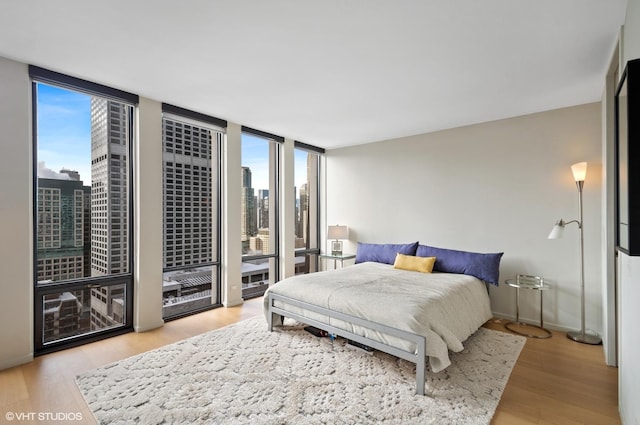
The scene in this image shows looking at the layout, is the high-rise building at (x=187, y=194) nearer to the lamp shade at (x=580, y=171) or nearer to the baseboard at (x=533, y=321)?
the baseboard at (x=533, y=321)

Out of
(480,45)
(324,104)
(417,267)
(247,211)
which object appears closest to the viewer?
(480,45)

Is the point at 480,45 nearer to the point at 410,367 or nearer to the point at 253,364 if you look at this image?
the point at 410,367

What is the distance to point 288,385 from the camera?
2.46m

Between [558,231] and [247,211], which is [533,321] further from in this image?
[247,211]

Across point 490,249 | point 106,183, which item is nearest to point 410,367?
point 490,249

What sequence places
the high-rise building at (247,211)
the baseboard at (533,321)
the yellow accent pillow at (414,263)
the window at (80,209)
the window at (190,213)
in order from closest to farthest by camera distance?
1. the window at (80,209)
2. the baseboard at (533,321)
3. the window at (190,213)
4. the yellow accent pillow at (414,263)
5. the high-rise building at (247,211)

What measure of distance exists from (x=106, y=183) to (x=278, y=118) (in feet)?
7.18

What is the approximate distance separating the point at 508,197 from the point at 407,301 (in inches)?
93.3

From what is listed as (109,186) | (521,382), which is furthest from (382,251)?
(109,186)

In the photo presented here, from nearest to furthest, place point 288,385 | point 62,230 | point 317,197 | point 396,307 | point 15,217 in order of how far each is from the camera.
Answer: point 288,385 < point 396,307 < point 15,217 < point 62,230 < point 317,197

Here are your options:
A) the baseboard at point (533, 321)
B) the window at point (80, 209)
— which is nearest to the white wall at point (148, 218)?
the window at point (80, 209)

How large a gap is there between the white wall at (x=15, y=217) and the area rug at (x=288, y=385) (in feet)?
2.60

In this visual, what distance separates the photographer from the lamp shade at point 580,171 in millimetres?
3371

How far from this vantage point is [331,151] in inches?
240
